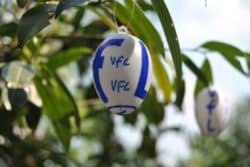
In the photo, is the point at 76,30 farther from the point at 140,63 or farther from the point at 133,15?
the point at 140,63

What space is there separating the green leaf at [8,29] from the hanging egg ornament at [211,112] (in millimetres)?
450

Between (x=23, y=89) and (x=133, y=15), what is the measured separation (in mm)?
253

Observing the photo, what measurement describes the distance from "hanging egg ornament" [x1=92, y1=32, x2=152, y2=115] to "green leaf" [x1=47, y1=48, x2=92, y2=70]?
56 cm

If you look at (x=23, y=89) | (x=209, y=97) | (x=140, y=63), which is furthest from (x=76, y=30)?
(x=140, y=63)

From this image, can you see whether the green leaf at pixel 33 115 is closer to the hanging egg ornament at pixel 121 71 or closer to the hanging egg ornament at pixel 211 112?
the hanging egg ornament at pixel 211 112

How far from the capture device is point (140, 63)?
3.43 feet

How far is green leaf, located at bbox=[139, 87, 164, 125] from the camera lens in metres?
1.75

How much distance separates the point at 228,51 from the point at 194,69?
0.34 ft

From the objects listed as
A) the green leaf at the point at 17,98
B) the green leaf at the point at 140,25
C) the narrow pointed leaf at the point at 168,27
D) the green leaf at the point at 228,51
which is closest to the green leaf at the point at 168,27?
the narrow pointed leaf at the point at 168,27

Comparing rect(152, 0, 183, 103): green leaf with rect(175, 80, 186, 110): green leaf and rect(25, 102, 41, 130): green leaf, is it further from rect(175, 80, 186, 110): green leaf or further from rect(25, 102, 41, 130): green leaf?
rect(25, 102, 41, 130): green leaf

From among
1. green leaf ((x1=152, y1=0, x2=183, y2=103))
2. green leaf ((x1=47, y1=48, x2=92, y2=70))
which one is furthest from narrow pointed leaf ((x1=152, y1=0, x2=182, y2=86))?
green leaf ((x1=47, y1=48, x2=92, y2=70))

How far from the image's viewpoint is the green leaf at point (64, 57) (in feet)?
5.36

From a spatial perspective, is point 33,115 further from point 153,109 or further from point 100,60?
point 100,60

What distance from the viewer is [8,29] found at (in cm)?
141
